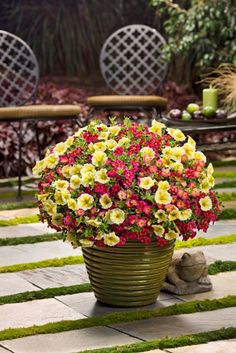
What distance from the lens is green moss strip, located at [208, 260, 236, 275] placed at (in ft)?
13.9

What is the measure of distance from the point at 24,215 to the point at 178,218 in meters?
2.14

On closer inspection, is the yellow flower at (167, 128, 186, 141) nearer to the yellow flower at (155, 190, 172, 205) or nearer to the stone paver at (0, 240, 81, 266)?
the yellow flower at (155, 190, 172, 205)

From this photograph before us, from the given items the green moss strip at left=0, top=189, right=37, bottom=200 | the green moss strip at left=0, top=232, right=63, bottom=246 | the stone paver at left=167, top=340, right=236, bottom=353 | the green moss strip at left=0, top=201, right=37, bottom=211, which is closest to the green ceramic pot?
the stone paver at left=167, top=340, right=236, bottom=353

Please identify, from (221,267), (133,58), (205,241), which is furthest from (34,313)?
(133,58)

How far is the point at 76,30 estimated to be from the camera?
935 centimetres

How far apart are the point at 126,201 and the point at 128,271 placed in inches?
11.1

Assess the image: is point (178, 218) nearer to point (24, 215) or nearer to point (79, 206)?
point (79, 206)

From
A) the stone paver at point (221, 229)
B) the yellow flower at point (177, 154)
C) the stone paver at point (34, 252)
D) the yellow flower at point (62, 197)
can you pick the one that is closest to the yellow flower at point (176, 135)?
the yellow flower at point (177, 154)

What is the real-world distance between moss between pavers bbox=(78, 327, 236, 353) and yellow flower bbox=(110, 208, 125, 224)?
1.44 feet

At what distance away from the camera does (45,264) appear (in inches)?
173

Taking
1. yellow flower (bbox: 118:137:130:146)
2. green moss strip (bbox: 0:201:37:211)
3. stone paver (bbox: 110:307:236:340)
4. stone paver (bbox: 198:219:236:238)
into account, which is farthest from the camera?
green moss strip (bbox: 0:201:37:211)

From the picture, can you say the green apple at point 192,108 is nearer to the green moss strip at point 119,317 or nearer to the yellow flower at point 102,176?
the green moss strip at point 119,317

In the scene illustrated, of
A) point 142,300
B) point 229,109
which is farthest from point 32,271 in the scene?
point 229,109

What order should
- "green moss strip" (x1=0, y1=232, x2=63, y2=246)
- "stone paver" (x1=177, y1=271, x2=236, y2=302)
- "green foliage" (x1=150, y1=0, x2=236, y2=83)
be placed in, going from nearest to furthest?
"stone paver" (x1=177, y1=271, x2=236, y2=302), "green moss strip" (x1=0, y1=232, x2=63, y2=246), "green foliage" (x1=150, y1=0, x2=236, y2=83)
